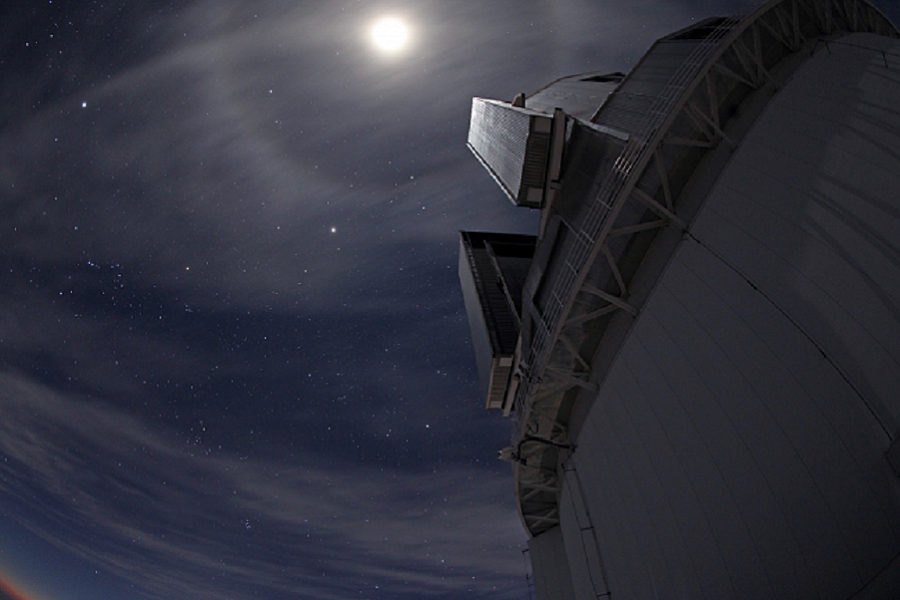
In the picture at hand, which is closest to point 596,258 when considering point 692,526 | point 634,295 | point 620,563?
point 634,295

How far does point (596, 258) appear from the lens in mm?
14391

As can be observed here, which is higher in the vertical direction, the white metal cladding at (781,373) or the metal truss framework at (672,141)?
the metal truss framework at (672,141)

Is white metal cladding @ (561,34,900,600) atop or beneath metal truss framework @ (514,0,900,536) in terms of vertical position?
beneath

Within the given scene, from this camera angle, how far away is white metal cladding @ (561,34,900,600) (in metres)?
7.41

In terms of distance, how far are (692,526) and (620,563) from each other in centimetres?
434

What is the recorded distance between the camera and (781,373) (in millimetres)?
8875

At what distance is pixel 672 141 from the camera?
496 inches

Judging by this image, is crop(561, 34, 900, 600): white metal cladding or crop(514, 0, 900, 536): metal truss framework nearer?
crop(561, 34, 900, 600): white metal cladding

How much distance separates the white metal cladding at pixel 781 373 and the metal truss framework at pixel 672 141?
1.21 meters

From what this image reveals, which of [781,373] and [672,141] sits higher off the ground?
[672,141]

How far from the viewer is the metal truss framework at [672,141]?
12.8 metres

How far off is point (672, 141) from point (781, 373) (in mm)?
7405

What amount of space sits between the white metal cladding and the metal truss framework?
121 centimetres

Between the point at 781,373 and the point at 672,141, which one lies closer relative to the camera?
the point at 781,373
